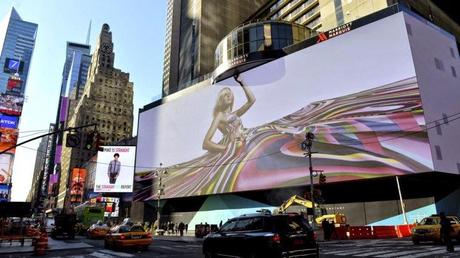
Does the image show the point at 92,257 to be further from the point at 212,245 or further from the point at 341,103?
the point at 341,103

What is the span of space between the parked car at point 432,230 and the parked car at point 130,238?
53.0 feet

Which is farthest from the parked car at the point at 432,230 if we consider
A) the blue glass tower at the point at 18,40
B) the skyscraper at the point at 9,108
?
the blue glass tower at the point at 18,40

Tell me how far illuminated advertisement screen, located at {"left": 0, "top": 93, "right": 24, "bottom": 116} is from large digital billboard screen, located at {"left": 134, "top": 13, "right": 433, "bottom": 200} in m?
30.3

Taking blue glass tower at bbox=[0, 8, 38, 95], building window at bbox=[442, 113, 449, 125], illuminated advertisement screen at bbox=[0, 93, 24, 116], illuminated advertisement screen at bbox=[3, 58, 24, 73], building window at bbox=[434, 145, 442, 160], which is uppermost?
blue glass tower at bbox=[0, 8, 38, 95]

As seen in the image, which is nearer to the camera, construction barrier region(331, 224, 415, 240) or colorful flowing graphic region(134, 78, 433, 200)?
construction barrier region(331, 224, 415, 240)

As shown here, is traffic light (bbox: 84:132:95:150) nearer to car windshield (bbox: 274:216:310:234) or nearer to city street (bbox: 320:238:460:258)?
car windshield (bbox: 274:216:310:234)

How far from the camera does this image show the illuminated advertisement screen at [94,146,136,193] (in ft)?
287

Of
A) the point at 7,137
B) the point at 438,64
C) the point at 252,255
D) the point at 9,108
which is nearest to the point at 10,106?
the point at 9,108

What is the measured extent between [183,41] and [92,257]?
107706mm

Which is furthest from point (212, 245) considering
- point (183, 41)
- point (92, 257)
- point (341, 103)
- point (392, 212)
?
point (183, 41)

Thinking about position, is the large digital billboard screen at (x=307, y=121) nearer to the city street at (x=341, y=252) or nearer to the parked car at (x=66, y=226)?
the city street at (x=341, y=252)

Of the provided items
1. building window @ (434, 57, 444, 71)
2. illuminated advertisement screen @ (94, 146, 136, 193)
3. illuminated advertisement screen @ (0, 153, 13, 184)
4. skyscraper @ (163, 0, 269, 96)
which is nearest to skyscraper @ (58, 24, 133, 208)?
skyscraper @ (163, 0, 269, 96)

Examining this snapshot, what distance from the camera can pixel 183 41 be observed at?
4680 inches

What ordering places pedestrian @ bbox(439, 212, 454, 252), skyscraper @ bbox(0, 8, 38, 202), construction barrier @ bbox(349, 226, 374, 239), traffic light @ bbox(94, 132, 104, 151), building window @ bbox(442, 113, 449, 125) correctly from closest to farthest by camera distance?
pedestrian @ bbox(439, 212, 454, 252), traffic light @ bbox(94, 132, 104, 151), construction barrier @ bbox(349, 226, 374, 239), building window @ bbox(442, 113, 449, 125), skyscraper @ bbox(0, 8, 38, 202)
